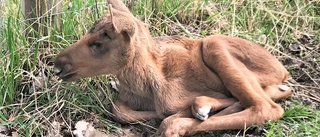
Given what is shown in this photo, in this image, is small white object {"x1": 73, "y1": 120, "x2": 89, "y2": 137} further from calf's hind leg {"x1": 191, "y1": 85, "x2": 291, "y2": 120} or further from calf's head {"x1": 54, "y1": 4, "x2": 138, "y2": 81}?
calf's hind leg {"x1": 191, "y1": 85, "x2": 291, "y2": 120}

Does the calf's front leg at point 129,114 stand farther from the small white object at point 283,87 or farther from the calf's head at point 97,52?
the small white object at point 283,87

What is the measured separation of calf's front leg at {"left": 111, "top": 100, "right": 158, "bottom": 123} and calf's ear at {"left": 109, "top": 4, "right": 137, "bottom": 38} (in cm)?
71

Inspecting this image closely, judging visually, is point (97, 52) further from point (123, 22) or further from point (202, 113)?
point (202, 113)

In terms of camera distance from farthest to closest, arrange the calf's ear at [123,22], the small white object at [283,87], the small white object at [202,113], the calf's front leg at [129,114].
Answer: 1. the small white object at [283,87]
2. the calf's front leg at [129,114]
3. the small white object at [202,113]
4. the calf's ear at [123,22]

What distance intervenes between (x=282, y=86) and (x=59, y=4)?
242 cm

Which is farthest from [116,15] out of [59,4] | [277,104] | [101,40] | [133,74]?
[277,104]

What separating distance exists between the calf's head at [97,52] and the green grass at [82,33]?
0.39 m

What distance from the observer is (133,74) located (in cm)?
480

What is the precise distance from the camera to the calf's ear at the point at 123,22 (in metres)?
4.37

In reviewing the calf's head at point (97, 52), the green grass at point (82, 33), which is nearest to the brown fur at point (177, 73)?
the calf's head at point (97, 52)

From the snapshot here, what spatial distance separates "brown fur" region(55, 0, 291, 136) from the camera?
4.60 metres

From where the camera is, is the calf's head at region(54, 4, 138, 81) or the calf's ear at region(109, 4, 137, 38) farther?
the calf's head at region(54, 4, 138, 81)

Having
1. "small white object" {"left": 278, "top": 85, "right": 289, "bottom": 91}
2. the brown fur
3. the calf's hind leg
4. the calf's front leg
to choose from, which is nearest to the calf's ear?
the brown fur

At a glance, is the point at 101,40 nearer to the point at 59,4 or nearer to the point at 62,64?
the point at 62,64
